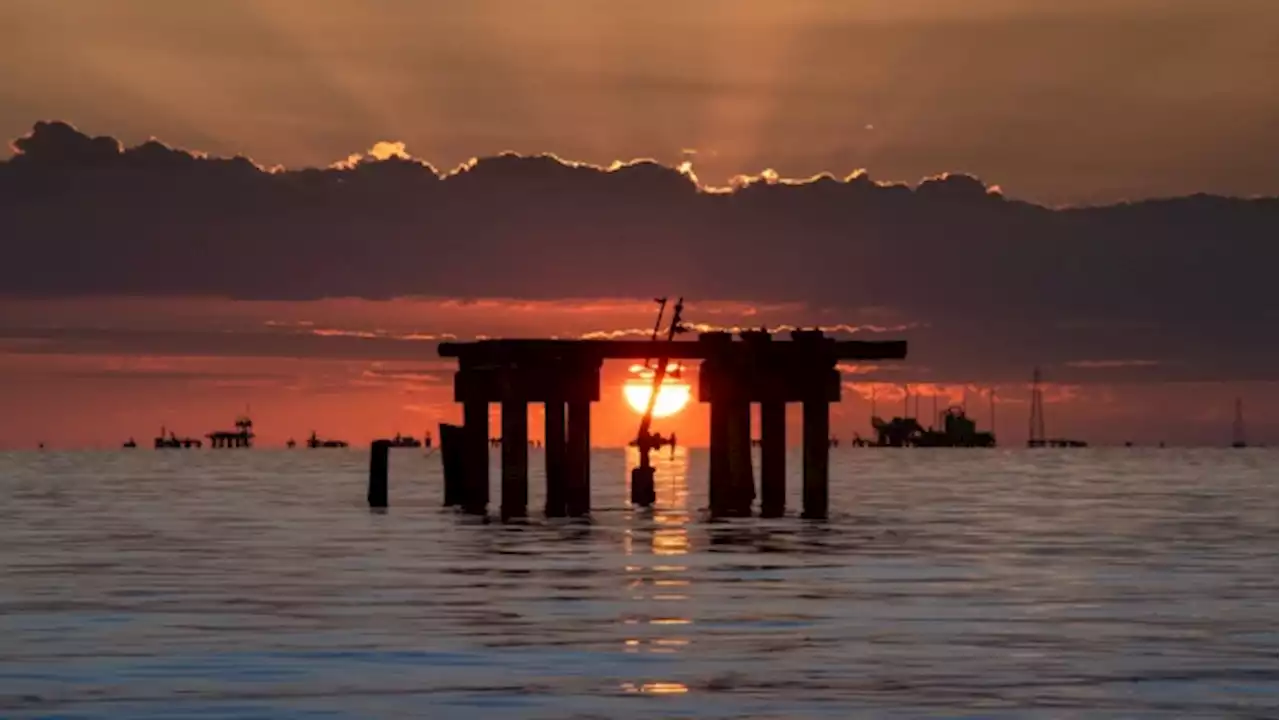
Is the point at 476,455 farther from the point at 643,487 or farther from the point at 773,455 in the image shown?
the point at 773,455

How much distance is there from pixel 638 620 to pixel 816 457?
2901 centimetres

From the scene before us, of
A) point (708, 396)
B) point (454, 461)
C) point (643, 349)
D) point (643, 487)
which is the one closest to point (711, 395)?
point (708, 396)

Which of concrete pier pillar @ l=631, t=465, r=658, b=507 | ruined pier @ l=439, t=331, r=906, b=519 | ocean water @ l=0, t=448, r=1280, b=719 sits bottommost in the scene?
ocean water @ l=0, t=448, r=1280, b=719

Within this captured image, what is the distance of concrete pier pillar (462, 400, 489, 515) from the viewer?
67.6 metres

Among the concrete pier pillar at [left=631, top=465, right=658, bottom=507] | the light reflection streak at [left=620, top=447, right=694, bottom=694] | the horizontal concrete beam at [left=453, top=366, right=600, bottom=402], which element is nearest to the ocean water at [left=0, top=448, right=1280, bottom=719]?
the light reflection streak at [left=620, top=447, right=694, bottom=694]

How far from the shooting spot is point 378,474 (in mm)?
80438

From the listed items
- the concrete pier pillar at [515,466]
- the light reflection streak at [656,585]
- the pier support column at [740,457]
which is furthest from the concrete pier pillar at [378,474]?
the pier support column at [740,457]

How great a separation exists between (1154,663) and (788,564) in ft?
62.6

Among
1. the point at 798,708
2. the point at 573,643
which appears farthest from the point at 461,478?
the point at 798,708

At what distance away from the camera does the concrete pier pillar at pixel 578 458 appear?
2491 inches

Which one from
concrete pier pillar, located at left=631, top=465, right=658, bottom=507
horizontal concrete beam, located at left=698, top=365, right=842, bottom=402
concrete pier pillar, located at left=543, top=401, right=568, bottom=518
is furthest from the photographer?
concrete pier pillar, located at left=631, top=465, right=658, bottom=507

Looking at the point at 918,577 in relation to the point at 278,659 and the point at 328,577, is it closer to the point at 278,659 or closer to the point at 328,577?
the point at 328,577

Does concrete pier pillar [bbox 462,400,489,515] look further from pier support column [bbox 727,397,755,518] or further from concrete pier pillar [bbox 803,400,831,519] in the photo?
concrete pier pillar [bbox 803,400,831,519]

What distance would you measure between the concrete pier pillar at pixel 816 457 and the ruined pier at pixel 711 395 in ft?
0.09
